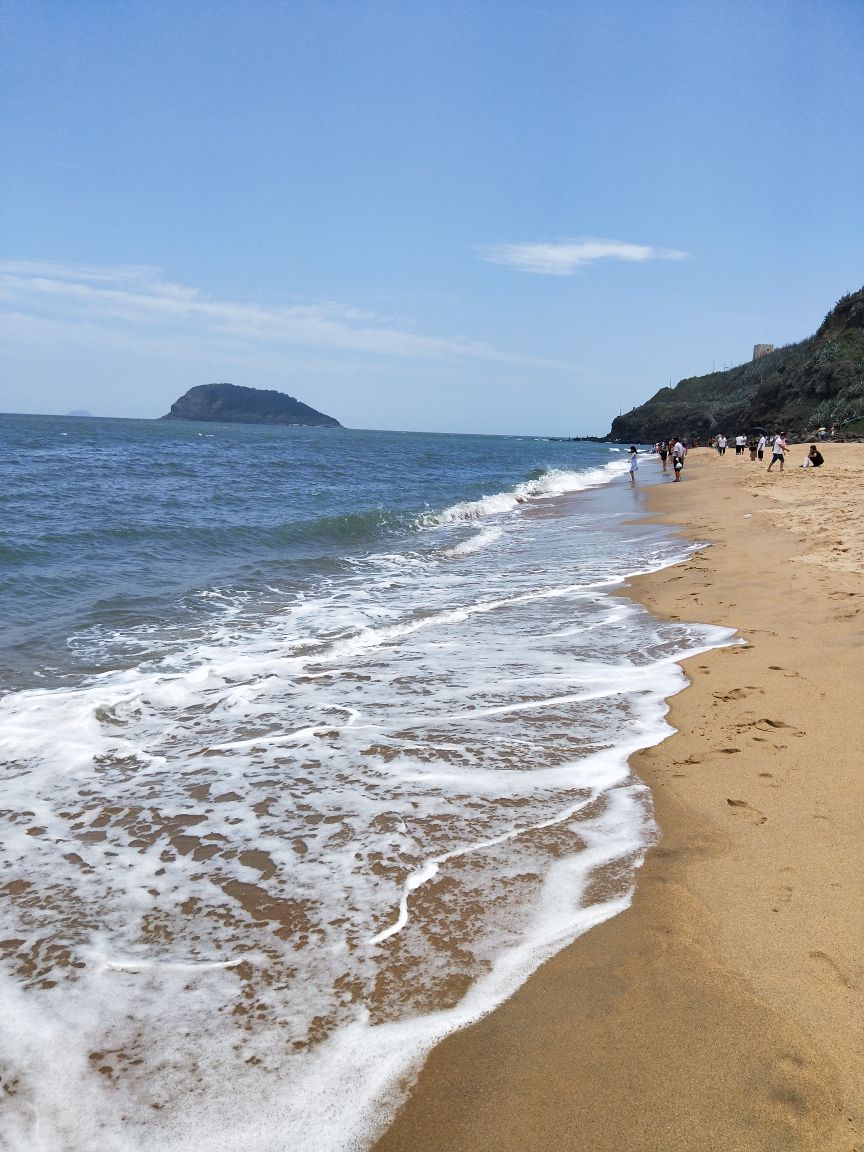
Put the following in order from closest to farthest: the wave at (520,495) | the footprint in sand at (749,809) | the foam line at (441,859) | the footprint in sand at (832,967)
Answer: the footprint in sand at (832,967)
the foam line at (441,859)
the footprint in sand at (749,809)
the wave at (520,495)

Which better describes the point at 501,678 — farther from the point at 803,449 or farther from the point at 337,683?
the point at 803,449

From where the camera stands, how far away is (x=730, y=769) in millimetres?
4391

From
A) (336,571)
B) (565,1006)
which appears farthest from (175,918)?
(336,571)

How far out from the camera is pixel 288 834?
3.96 m

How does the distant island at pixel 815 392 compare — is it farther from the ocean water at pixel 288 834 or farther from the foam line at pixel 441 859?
the foam line at pixel 441 859

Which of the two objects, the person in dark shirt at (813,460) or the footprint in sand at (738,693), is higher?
the person in dark shirt at (813,460)

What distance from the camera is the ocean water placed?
2.42 m

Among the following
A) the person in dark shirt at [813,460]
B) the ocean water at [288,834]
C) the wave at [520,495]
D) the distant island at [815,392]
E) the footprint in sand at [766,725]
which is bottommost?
the ocean water at [288,834]

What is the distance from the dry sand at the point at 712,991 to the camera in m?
2.12

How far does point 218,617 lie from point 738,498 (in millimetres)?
16503

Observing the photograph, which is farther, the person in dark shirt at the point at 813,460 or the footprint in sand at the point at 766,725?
the person in dark shirt at the point at 813,460

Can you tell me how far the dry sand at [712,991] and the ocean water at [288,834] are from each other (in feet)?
0.61

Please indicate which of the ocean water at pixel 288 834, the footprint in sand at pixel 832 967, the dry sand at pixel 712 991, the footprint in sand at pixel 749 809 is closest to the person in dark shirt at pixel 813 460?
the ocean water at pixel 288 834

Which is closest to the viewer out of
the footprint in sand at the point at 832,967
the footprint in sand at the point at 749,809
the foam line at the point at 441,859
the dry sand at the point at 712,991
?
the dry sand at the point at 712,991
